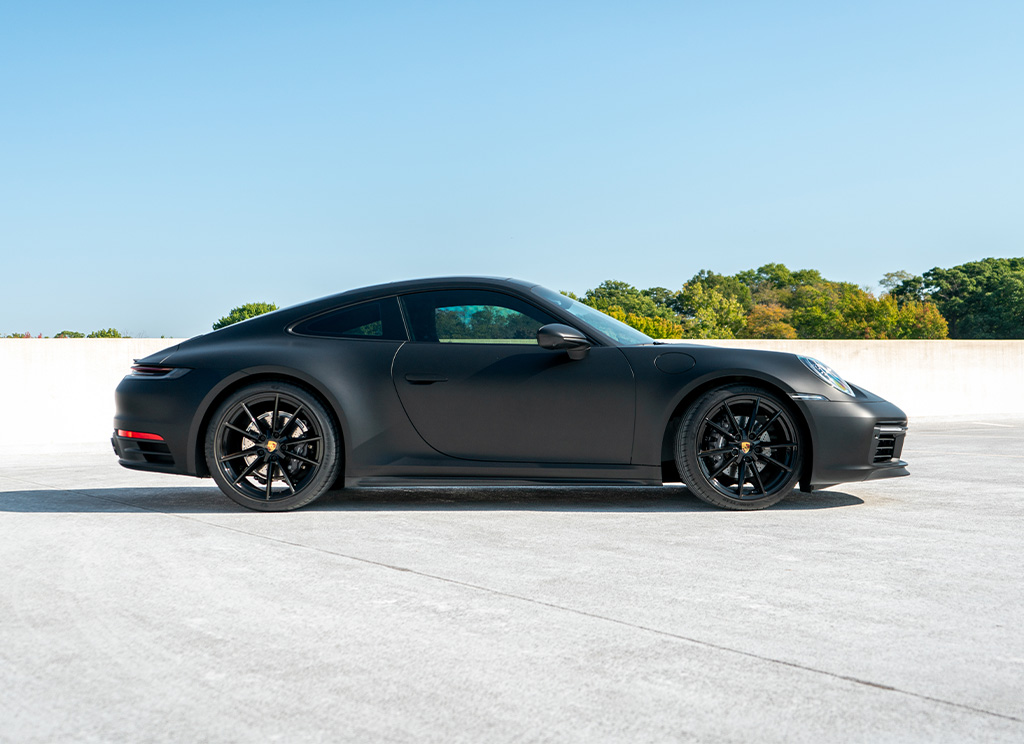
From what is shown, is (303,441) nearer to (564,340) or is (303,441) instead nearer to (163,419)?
(163,419)

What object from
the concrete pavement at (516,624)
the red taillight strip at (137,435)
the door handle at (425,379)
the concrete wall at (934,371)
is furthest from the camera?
the concrete wall at (934,371)

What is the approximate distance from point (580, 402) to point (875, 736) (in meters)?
3.34

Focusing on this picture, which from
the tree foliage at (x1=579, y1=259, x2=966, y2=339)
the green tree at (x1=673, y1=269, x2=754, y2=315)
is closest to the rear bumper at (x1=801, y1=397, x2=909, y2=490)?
the tree foliage at (x1=579, y1=259, x2=966, y2=339)

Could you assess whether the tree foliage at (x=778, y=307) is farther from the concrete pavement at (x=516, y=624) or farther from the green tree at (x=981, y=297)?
the concrete pavement at (x=516, y=624)

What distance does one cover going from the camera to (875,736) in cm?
221

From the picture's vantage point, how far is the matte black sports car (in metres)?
5.46

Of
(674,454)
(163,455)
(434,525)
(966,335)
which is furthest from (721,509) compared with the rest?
(966,335)

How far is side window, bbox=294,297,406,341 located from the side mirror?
0.86 meters

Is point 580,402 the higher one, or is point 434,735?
point 580,402

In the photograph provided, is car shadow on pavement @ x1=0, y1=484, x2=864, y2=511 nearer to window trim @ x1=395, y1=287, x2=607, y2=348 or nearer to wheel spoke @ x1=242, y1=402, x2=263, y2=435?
wheel spoke @ x1=242, y1=402, x2=263, y2=435

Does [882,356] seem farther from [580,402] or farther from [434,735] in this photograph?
[434,735]

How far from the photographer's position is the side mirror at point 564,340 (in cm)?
541

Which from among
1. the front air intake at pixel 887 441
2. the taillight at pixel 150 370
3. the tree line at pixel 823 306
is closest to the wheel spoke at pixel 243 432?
the taillight at pixel 150 370

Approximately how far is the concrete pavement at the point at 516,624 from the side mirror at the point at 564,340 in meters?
0.94
